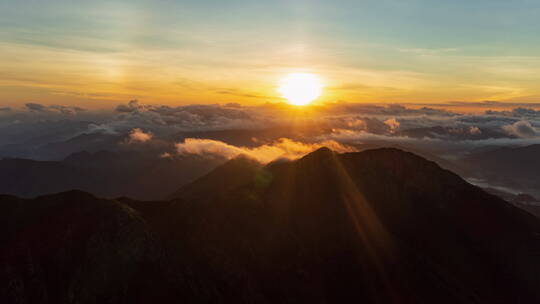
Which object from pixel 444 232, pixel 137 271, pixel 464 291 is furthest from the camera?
pixel 444 232

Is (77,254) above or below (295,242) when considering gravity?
above

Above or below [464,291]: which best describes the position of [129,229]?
above

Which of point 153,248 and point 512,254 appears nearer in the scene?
point 153,248

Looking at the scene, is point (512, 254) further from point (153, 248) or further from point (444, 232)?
point (153, 248)

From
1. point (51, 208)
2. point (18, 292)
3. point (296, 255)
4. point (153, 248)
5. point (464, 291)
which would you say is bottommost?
point (464, 291)

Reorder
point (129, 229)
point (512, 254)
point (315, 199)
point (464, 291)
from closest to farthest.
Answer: point (129, 229)
point (464, 291)
point (512, 254)
point (315, 199)

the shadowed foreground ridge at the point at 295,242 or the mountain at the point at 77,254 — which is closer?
the mountain at the point at 77,254

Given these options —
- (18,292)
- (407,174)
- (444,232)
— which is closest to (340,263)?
(444,232)

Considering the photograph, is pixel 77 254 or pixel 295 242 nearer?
pixel 77 254
